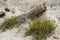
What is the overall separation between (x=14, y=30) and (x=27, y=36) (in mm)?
900

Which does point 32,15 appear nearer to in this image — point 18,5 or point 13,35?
point 13,35

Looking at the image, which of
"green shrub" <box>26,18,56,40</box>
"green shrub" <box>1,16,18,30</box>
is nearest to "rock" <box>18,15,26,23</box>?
"green shrub" <box>1,16,18,30</box>

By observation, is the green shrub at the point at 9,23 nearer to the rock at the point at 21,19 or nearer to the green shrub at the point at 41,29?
the rock at the point at 21,19

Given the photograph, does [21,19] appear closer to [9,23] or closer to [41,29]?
[9,23]

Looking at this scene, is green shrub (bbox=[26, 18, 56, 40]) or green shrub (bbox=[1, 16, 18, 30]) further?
green shrub (bbox=[1, 16, 18, 30])

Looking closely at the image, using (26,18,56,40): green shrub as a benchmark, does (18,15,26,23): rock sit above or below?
above

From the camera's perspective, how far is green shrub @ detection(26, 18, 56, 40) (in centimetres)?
710

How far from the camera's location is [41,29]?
284 inches

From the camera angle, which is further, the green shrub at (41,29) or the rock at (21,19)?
the rock at (21,19)

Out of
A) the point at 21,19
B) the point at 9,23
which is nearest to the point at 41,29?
the point at 21,19

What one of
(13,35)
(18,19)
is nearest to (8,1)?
(18,19)

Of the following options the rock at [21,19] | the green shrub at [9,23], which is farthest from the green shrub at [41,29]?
the green shrub at [9,23]

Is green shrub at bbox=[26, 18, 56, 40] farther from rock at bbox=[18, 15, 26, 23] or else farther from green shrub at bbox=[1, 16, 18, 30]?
green shrub at bbox=[1, 16, 18, 30]

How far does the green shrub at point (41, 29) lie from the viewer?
7098mm
